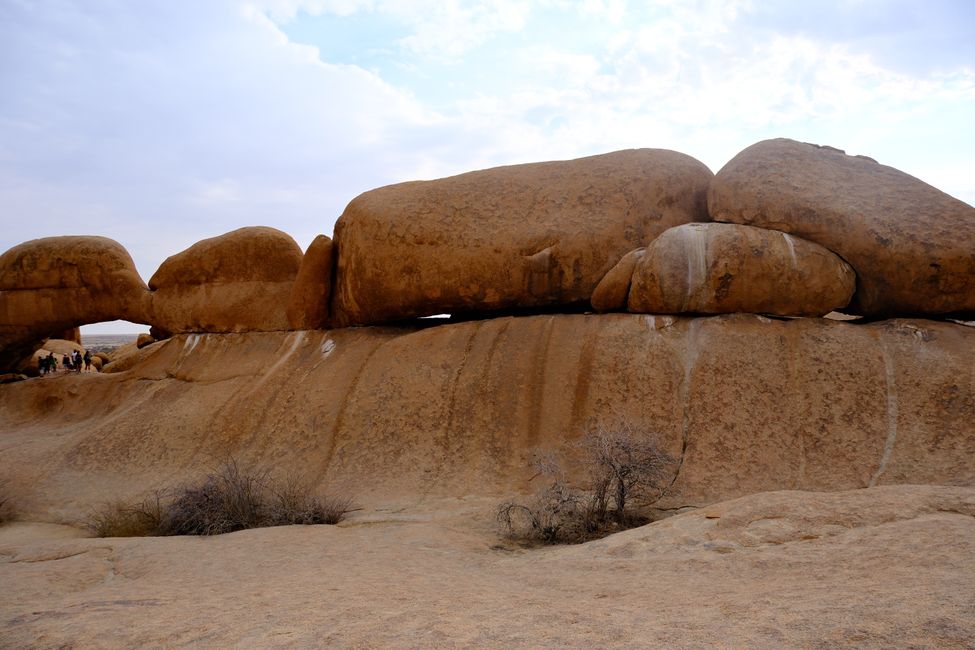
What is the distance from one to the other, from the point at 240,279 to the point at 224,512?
13.1 feet

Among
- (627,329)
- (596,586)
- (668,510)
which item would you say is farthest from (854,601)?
(627,329)

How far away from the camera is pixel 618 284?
7.18 meters

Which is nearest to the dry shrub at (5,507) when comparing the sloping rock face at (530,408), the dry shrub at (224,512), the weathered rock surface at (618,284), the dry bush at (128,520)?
the sloping rock face at (530,408)

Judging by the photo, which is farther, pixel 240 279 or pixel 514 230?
pixel 240 279

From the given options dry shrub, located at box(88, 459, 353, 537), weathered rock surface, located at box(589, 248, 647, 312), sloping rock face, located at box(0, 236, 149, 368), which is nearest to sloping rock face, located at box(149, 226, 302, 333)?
sloping rock face, located at box(0, 236, 149, 368)

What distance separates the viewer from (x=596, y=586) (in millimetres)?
3557

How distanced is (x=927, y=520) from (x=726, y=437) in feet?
7.86

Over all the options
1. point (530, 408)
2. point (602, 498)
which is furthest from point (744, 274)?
point (602, 498)

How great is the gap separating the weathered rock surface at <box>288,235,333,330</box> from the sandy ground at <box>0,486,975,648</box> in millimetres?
3754

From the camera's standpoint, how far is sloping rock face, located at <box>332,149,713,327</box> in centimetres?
771

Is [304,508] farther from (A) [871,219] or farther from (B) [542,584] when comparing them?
(A) [871,219]

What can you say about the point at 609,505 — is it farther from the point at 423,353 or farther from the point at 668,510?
the point at 423,353

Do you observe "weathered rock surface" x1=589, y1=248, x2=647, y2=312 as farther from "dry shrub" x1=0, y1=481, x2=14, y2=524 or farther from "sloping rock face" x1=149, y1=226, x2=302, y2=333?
"dry shrub" x1=0, y1=481, x2=14, y2=524

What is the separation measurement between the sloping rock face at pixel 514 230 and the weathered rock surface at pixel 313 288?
1.47ft
